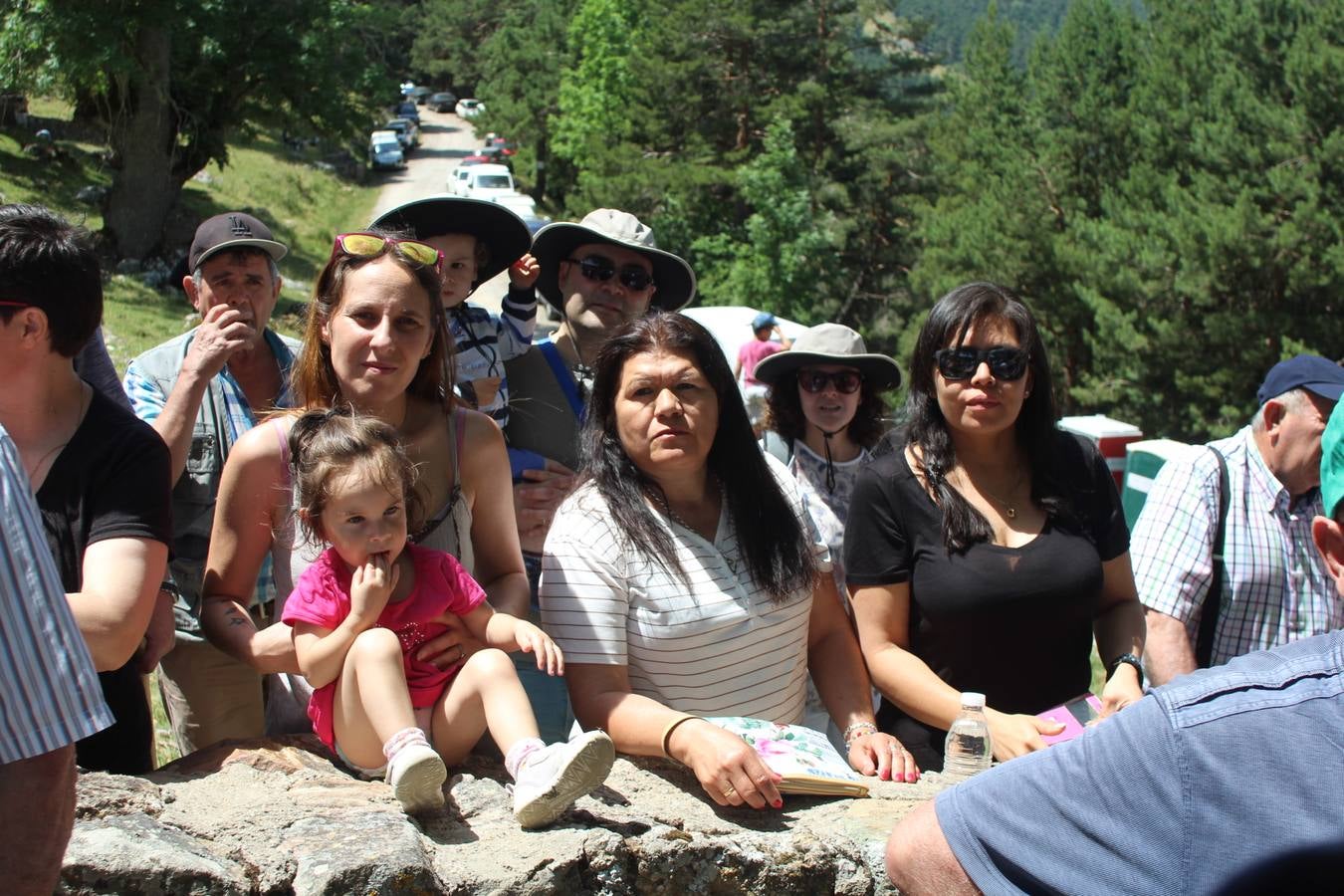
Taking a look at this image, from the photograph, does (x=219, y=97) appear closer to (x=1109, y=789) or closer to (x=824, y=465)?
(x=824, y=465)

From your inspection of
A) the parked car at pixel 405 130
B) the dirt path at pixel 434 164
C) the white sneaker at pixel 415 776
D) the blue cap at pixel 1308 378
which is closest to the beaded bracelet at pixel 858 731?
the white sneaker at pixel 415 776

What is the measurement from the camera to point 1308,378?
3.31 metres

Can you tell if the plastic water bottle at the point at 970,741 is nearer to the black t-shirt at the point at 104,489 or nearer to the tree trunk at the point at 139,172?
the black t-shirt at the point at 104,489

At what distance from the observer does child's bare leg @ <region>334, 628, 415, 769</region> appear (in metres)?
2.33

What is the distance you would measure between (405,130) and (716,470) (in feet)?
207

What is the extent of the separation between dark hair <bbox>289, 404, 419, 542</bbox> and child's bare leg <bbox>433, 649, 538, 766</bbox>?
395 millimetres

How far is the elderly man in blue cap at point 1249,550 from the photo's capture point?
3.29m

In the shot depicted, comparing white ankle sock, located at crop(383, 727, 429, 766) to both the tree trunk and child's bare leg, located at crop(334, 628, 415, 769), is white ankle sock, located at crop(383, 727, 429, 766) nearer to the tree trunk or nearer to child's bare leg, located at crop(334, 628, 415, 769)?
child's bare leg, located at crop(334, 628, 415, 769)

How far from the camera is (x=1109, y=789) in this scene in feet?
4.80

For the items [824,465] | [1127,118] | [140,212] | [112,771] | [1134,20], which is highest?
[1134,20]

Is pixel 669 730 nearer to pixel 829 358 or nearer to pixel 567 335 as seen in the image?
pixel 567 335

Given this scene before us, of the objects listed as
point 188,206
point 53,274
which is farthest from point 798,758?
point 188,206

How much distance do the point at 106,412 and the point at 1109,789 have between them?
199 cm

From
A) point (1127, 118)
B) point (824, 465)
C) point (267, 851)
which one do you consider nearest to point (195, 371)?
point (267, 851)
